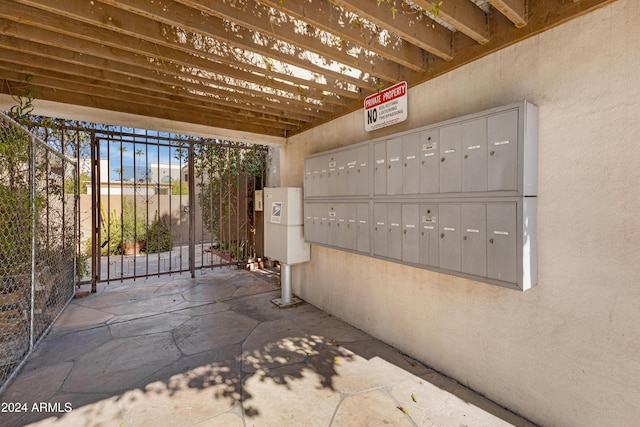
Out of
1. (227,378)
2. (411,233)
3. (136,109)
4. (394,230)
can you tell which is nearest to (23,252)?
(136,109)

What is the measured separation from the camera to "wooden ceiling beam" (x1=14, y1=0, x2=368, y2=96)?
2.05 m

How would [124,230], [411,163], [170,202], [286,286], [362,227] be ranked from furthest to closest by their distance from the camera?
[124,230]
[170,202]
[286,286]
[362,227]
[411,163]

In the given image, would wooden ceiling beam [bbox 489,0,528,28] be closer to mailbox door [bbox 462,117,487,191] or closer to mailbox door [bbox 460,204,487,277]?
mailbox door [bbox 462,117,487,191]

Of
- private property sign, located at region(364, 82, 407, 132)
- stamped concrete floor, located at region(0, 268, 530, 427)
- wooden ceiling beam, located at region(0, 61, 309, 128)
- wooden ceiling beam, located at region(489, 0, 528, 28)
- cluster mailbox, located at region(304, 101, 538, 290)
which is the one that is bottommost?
stamped concrete floor, located at region(0, 268, 530, 427)

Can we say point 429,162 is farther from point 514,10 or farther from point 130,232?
point 130,232

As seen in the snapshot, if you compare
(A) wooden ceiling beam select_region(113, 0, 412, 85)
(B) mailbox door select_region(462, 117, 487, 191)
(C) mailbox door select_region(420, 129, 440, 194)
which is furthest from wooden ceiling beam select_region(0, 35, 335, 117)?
(B) mailbox door select_region(462, 117, 487, 191)

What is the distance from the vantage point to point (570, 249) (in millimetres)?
1998

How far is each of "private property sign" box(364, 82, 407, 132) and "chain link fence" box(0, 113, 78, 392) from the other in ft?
10.9

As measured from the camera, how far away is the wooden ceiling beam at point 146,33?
2.05 metres

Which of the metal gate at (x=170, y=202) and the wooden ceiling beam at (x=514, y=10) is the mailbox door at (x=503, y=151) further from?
the metal gate at (x=170, y=202)

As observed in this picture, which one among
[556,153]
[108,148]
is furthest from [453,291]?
[108,148]

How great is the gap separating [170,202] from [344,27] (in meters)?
5.29

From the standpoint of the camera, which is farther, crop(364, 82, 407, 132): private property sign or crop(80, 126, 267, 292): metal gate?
crop(80, 126, 267, 292): metal gate

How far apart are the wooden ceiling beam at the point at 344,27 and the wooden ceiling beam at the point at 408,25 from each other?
0.73 ft
